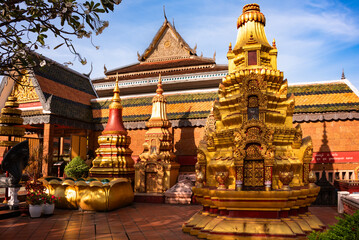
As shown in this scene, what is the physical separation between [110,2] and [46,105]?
1508 cm

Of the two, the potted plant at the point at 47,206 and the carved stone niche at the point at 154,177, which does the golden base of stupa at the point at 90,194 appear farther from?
the carved stone niche at the point at 154,177

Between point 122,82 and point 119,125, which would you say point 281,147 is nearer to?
point 119,125

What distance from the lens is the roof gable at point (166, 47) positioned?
2989cm

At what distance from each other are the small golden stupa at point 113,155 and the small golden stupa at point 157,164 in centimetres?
90

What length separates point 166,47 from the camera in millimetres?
30656

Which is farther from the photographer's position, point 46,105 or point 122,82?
point 122,82

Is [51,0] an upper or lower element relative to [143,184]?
upper

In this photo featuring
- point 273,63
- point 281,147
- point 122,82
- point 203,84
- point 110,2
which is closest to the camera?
point 110,2

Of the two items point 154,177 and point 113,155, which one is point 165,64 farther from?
point 154,177

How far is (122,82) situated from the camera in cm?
2989

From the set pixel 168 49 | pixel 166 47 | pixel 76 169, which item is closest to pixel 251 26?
pixel 76 169

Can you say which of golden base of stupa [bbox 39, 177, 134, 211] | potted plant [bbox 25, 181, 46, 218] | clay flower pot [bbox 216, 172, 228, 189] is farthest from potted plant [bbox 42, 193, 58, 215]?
clay flower pot [bbox 216, 172, 228, 189]

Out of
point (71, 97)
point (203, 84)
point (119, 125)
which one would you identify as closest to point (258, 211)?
point (119, 125)

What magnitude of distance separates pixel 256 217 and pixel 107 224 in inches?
187
